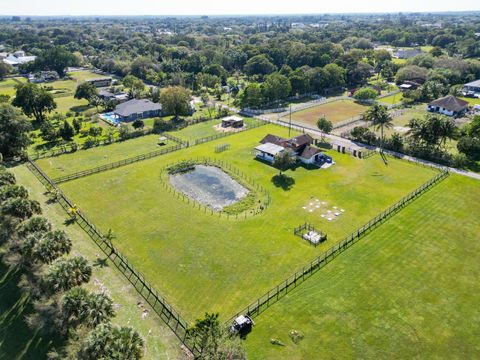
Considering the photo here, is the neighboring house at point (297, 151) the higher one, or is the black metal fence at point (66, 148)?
the neighboring house at point (297, 151)

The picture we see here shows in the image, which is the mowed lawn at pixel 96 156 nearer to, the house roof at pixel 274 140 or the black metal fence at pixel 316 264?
the house roof at pixel 274 140

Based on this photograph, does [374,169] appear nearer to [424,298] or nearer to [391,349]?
[424,298]

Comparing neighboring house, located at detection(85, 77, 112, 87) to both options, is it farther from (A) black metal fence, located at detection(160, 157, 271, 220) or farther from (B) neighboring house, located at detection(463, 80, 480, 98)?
(B) neighboring house, located at detection(463, 80, 480, 98)

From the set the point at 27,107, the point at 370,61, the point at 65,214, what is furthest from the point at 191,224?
the point at 370,61

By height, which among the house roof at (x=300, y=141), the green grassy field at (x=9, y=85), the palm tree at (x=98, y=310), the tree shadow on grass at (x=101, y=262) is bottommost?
the green grassy field at (x=9, y=85)

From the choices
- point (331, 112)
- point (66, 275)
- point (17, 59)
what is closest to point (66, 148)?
point (66, 275)

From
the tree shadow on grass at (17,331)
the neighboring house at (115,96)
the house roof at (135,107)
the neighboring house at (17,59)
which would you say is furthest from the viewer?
the neighboring house at (17,59)

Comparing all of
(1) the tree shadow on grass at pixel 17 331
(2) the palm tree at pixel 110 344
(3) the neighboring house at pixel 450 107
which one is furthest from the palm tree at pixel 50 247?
(3) the neighboring house at pixel 450 107

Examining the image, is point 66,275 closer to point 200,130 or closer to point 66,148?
point 66,148
